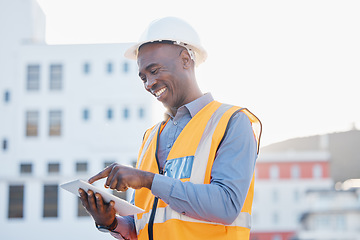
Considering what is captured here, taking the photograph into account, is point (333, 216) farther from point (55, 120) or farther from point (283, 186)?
point (55, 120)

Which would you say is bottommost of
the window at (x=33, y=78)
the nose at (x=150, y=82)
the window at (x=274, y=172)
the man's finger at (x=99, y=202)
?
the window at (x=274, y=172)

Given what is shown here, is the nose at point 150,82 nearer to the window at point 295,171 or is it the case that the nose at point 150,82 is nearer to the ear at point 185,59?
the ear at point 185,59

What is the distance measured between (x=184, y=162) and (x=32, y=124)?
23.4 m

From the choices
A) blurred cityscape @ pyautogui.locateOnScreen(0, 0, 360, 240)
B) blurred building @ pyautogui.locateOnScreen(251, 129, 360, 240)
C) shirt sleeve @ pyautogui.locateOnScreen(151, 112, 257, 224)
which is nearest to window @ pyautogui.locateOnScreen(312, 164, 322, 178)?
blurred building @ pyautogui.locateOnScreen(251, 129, 360, 240)

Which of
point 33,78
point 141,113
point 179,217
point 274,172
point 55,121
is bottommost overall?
point 274,172

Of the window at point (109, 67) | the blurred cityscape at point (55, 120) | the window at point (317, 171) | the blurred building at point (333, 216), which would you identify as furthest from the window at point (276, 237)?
the window at point (109, 67)

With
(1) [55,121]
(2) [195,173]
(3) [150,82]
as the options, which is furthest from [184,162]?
(1) [55,121]

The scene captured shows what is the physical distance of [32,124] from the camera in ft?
77.6

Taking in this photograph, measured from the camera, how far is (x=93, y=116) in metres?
23.3

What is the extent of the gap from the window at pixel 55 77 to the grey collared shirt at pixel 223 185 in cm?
2334

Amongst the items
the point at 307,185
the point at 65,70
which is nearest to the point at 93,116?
the point at 65,70

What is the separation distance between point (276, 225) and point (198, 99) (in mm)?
46609

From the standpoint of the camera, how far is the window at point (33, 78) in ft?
77.6

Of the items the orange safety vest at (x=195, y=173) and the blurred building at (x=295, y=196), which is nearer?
the orange safety vest at (x=195, y=173)
